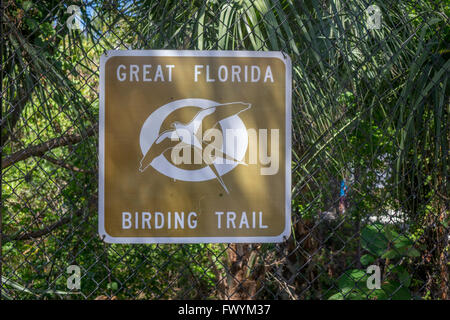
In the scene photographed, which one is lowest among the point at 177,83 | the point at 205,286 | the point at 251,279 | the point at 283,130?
the point at 205,286

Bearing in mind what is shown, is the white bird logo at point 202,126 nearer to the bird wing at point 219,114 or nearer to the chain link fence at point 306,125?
the bird wing at point 219,114

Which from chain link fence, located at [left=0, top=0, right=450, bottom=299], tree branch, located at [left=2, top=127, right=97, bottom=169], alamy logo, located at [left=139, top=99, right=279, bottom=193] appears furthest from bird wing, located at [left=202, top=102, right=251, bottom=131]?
tree branch, located at [left=2, top=127, right=97, bottom=169]

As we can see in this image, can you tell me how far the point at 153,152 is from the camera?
1416mm

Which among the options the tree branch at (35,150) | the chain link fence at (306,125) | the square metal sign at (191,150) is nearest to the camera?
the square metal sign at (191,150)

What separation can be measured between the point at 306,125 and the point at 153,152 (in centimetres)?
116

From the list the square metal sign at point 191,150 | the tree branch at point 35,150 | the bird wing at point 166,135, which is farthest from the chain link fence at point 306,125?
the bird wing at point 166,135

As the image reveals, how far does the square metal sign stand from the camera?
141 centimetres

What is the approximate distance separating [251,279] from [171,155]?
190 cm

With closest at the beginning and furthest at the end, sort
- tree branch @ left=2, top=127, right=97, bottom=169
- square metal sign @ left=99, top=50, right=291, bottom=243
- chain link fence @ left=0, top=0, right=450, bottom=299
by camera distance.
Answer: square metal sign @ left=99, top=50, right=291, bottom=243 < chain link fence @ left=0, top=0, right=450, bottom=299 < tree branch @ left=2, top=127, right=97, bottom=169

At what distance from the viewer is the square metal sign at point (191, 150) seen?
1408 millimetres

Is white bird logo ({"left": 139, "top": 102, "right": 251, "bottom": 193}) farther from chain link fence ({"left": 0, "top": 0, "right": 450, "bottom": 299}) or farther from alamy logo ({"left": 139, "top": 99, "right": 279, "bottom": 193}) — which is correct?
chain link fence ({"left": 0, "top": 0, "right": 450, "bottom": 299})
